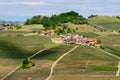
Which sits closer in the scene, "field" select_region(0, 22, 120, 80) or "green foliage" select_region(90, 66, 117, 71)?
"field" select_region(0, 22, 120, 80)

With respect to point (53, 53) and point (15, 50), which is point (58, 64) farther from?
point (15, 50)

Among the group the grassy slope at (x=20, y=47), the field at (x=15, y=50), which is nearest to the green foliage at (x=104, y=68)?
the field at (x=15, y=50)

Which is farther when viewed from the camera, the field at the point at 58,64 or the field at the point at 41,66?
the field at the point at 58,64

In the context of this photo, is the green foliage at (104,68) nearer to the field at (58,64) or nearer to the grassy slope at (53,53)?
the field at (58,64)

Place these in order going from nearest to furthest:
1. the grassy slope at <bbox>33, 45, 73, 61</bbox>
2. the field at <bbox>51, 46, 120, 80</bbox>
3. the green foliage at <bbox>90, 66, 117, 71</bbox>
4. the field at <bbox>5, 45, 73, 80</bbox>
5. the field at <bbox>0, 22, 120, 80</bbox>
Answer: the field at <bbox>5, 45, 73, 80</bbox> < the field at <bbox>0, 22, 120, 80</bbox> < the field at <bbox>51, 46, 120, 80</bbox> < the green foliage at <bbox>90, 66, 117, 71</bbox> < the grassy slope at <bbox>33, 45, 73, 61</bbox>

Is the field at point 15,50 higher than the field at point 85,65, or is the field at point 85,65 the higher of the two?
the field at point 15,50

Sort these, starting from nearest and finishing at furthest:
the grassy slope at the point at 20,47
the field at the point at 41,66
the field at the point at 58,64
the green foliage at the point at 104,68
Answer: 1. the field at the point at 41,66
2. the field at the point at 58,64
3. the green foliage at the point at 104,68
4. the grassy slope at the point at 20,47

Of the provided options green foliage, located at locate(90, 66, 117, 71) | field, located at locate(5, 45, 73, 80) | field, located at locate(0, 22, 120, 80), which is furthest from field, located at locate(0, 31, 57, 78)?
green foliage, located at locate(90, 66, 117, 71)

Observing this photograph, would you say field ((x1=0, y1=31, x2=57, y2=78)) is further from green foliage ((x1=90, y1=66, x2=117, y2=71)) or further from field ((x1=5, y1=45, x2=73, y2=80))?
green foliage ((x1=90, y1=66, x2=117, y2=71))
